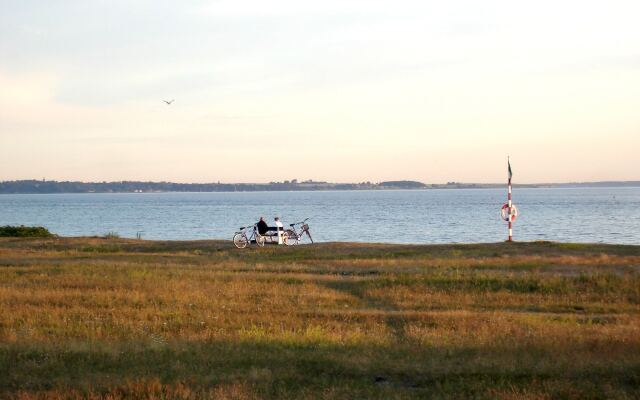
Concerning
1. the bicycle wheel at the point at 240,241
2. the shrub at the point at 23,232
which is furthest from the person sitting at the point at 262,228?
the shrub at the point at 23,232

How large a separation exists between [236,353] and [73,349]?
246 cm

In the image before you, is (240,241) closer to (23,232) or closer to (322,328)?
(23,232)

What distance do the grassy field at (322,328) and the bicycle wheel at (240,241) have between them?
8392 mm

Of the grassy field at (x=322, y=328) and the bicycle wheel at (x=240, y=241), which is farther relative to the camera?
the bicycle wheel at (x=240, y=241)

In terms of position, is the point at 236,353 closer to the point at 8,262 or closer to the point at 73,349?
the point at 73,349

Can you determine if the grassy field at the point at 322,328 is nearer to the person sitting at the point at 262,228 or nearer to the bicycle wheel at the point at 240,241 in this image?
the bicycle wheel at the point at 240,241

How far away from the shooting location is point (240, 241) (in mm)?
37688

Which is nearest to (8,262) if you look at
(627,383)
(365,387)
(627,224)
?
(365,387)

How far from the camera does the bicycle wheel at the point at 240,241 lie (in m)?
37.3

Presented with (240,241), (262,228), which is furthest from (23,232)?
(262,228)

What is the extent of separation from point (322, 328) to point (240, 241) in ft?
77.7

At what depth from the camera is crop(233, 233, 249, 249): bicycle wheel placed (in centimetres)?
3732

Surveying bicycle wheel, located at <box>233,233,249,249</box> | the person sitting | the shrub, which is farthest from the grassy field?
the shrub

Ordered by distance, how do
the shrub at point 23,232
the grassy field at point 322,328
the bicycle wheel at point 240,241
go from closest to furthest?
the grassy field at point 322,328 < the bicycle wheel at point 240,241 < the shrub at point 23,232
